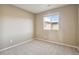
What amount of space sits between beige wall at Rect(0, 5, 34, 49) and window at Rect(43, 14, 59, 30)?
83 centimetres

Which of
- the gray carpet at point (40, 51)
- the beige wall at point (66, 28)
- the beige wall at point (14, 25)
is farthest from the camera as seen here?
the beige wall at point (66, 28)

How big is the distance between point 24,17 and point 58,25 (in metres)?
1.67

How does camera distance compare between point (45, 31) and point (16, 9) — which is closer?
point (16, 9)

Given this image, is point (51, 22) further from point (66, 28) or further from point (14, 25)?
point (14, 25)

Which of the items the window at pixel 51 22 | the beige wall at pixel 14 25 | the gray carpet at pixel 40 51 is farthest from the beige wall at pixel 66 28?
the beige wall at pixel 14 25

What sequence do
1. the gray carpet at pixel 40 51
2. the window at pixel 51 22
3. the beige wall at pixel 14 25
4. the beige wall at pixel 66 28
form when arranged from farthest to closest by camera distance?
the window at pixel 51 22
the beige wall at pixel 66 28
the beige wall at pixel 14 25
the gray carpet at pixel 40 51

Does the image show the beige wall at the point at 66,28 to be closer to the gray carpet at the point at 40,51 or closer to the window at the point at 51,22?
the window at the point at 51,22

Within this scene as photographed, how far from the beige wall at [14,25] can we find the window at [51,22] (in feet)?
2.73

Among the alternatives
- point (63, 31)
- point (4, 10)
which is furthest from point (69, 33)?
point (4, 10)

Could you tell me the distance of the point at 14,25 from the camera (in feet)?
8.68

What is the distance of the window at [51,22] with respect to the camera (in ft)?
10.3
